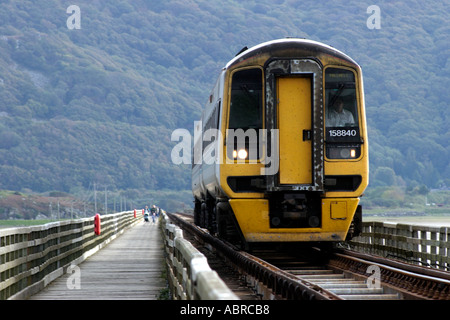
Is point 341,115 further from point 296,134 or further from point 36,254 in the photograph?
point 36,254

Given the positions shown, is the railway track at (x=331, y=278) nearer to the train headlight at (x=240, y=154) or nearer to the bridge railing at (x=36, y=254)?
the train headlight at (x=240, y=154)

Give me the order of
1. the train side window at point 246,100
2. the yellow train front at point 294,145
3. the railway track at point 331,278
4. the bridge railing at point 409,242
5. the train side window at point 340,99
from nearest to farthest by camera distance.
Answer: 1. the railway track at point 331,278
2. the yellow train front at point 294,145
3. the train side window at point 340,99
4. the train side window at point 246,100
5. the bridge railing at point 409,242

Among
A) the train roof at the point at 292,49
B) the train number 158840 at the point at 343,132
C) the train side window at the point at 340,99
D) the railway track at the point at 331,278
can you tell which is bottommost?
the railway track at the point at 331,278

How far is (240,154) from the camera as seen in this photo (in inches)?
532

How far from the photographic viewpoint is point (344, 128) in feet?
44.7

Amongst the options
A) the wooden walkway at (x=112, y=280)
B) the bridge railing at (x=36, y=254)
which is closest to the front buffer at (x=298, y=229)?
the wooden walkway at (x=112, y=280)

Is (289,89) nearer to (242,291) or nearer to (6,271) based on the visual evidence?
(242,291)

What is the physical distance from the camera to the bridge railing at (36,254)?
33.4 ft

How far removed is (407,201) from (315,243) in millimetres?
162579

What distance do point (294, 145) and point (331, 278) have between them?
2344 millimetres

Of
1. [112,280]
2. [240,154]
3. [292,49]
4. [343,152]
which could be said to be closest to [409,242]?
[343,152]

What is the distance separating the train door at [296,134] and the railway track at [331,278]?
1.58 metres
